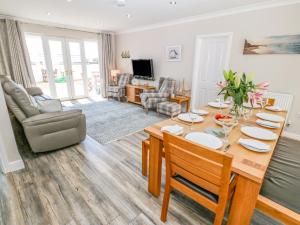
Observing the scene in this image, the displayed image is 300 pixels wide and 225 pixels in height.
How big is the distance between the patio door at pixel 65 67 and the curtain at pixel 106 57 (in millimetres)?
649

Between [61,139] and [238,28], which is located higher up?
[238,28]

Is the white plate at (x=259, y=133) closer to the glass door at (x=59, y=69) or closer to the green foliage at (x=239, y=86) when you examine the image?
the green foliage at (x=239, y=86)

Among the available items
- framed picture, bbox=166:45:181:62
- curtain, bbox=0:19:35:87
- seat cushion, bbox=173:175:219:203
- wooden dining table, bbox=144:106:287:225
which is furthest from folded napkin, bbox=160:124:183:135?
curtain, bbox=0:19:35:87

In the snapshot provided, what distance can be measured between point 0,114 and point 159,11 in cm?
344

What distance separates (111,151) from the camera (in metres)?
2.55

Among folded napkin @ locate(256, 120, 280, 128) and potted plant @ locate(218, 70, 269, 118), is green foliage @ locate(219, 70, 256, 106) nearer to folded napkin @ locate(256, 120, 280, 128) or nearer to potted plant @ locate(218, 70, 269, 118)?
potted plant @ locate(218, 70, 269, 118)

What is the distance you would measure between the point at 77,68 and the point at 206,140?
18.9 feet

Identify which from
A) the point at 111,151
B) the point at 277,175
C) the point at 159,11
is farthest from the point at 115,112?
the point at 277,175

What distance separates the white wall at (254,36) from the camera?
2889mm

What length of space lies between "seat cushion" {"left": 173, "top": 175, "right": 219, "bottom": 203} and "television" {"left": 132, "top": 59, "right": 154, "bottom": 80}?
4251 mm

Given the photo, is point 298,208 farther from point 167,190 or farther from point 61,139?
point 61,139

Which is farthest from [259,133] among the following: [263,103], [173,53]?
[173,53]

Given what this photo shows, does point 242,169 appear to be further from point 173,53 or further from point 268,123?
point 173,53

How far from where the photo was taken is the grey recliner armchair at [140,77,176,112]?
4273mm
